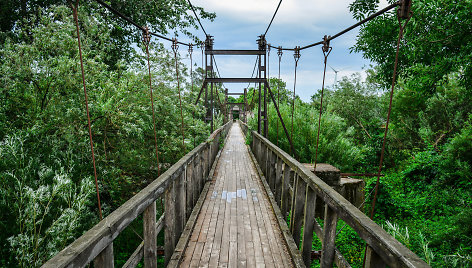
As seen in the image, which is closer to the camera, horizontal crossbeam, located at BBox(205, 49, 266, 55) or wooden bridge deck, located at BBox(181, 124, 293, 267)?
wooden bridge deck, located at BBox(181, 124, 293, 267)

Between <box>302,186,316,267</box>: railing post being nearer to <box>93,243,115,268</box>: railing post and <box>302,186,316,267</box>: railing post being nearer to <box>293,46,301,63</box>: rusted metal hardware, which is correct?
<box>93,243,115,268</box>: railing post

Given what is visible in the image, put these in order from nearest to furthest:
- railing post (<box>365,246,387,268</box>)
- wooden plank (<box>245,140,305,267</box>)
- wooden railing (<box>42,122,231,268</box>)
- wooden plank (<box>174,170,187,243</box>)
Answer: wooden railing (<box>42,122,231,268</box>) < railing post (<box>365,246,387,268</box>) < wooden plank (<box>245,140,305,267</box>) < wooden plank (<box>174,170,187,243</box>)

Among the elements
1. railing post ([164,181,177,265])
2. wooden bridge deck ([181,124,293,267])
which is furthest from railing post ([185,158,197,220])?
railing post ([164,181,177,265])

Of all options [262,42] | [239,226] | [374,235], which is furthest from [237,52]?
[374,235]

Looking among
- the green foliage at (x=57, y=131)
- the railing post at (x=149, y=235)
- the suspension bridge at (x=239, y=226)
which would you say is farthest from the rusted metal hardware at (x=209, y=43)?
the railing post at (x=149, y=235)

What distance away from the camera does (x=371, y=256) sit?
133 cm

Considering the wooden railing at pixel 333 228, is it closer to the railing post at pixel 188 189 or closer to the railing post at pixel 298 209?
the railing post at pixel 298 209

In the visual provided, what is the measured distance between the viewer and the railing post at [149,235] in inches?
71.2

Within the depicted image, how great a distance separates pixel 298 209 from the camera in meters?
2.72

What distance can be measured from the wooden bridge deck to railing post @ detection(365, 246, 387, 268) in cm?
117

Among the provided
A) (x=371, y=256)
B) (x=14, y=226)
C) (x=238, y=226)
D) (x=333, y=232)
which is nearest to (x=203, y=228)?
(x=238, y=226)

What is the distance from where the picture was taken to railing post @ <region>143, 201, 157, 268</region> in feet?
5.93

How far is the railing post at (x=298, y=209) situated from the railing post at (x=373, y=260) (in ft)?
4.14

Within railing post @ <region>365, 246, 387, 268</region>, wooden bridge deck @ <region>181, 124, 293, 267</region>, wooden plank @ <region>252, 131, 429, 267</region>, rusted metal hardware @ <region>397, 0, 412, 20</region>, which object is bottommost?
wooden bridge deck @ <region>181, 124, 293, 267</region>
